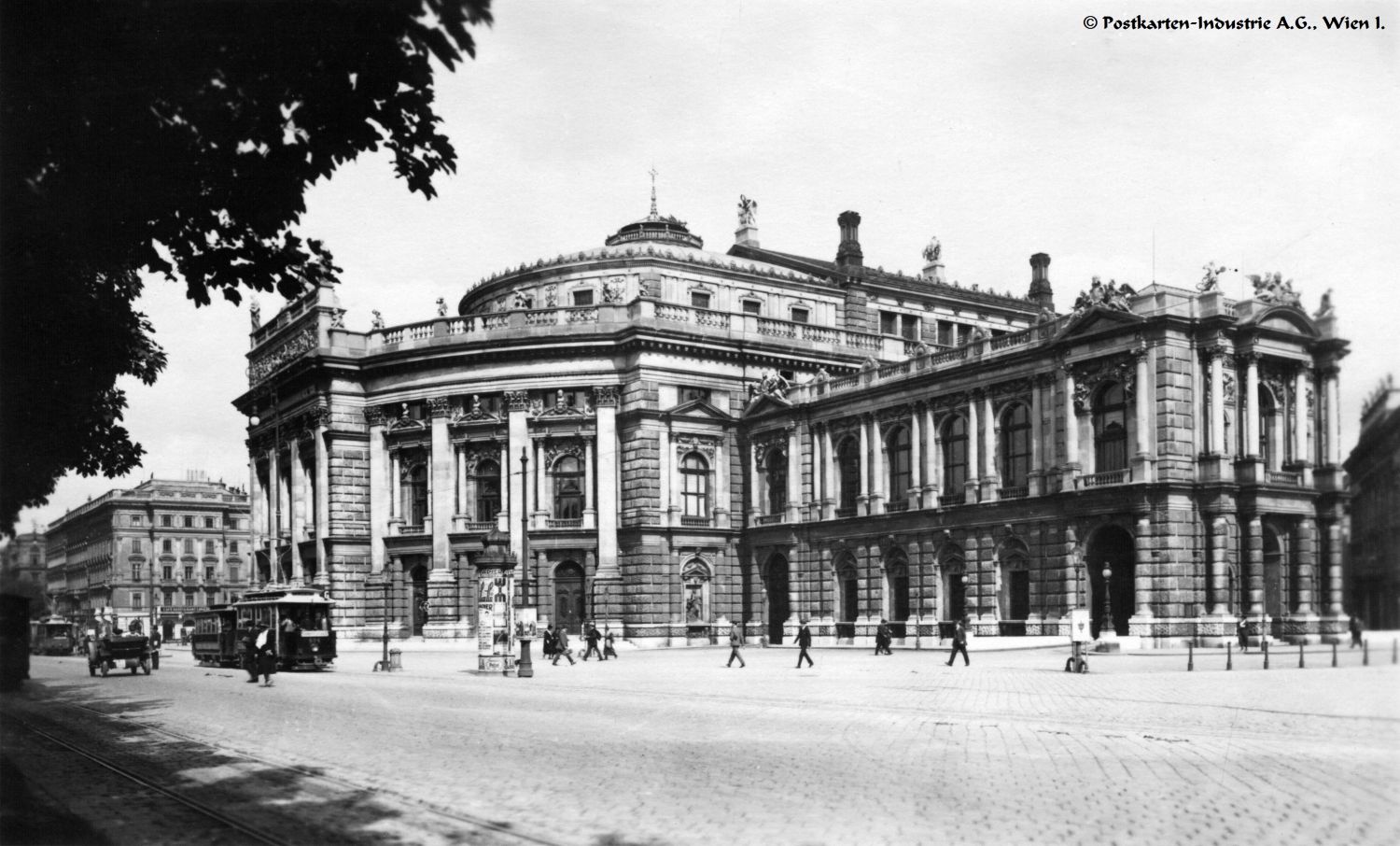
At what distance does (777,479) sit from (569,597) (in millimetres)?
10626

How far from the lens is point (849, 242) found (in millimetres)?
71125

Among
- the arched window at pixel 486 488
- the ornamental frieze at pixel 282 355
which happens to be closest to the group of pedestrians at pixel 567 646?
the arched window at pixel 486 488

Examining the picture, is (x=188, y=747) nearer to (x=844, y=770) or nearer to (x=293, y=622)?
(x=844, y=770)

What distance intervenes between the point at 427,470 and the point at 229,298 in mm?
49533

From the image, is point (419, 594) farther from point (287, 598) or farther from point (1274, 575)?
point (1274, 575)

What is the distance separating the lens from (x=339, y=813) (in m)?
13.7

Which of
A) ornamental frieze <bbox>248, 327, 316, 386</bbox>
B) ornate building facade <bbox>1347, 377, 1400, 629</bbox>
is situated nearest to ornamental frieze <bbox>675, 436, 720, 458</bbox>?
ornamental frieze <bbox>248, 327, 316, 386</bbox>

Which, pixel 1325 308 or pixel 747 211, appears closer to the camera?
pixel 1325 308

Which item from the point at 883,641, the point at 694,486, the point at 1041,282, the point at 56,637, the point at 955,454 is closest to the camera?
the point at 883,641

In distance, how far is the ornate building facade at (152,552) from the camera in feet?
100

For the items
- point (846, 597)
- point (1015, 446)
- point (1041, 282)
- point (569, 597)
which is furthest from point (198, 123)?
point (1041, 282)

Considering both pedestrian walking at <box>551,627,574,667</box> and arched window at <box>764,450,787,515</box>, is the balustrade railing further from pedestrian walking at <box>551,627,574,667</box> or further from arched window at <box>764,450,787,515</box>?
pedestrian walking at <box>551,627,574,667</box>

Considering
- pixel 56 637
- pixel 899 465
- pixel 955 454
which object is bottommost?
pixel 56 637

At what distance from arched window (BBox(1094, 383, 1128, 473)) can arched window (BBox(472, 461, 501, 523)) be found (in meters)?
27.6
